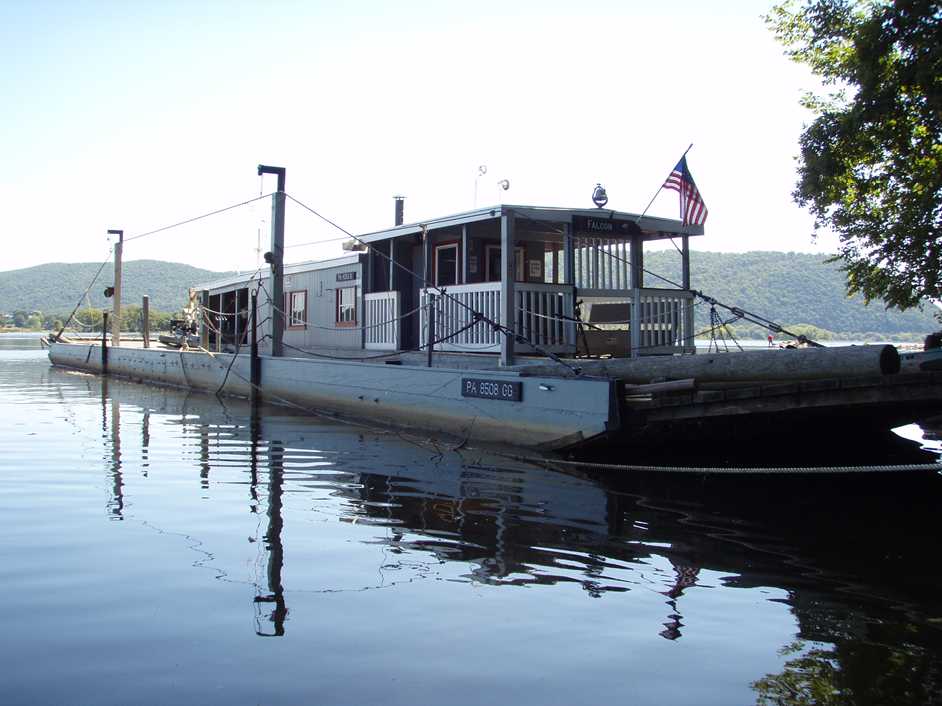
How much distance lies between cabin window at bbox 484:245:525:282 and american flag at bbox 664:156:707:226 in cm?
304

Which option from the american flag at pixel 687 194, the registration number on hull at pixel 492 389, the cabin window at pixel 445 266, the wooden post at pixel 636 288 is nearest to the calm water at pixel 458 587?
the registration number on hull at pixel 492 389

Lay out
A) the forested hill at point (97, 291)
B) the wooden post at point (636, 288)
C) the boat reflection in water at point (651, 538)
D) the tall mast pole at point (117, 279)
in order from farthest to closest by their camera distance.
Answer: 1. the forested hill at point (97, 291)
2. the tall mast pole at point (117, 279)
3. the wooden post at point (636, 288)
4. the boat reflection in water at point (651, 538)

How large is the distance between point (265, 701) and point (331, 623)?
0.91m

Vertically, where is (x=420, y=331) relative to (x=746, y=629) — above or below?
above

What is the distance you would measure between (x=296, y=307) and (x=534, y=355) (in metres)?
8.32

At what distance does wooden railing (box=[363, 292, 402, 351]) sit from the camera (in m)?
14.6

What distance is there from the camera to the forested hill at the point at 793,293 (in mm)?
86500

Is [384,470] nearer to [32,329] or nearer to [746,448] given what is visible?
[746,448]

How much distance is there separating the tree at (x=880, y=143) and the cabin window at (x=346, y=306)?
909 cm

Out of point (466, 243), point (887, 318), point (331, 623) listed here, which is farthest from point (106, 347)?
point (887, 318)

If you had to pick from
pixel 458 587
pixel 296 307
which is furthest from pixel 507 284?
pixel 296 307

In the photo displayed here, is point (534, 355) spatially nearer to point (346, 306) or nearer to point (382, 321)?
point (382, 321)

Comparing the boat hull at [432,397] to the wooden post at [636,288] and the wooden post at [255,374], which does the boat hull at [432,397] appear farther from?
the wooden post at [636,288]

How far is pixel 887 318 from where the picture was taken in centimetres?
9262
